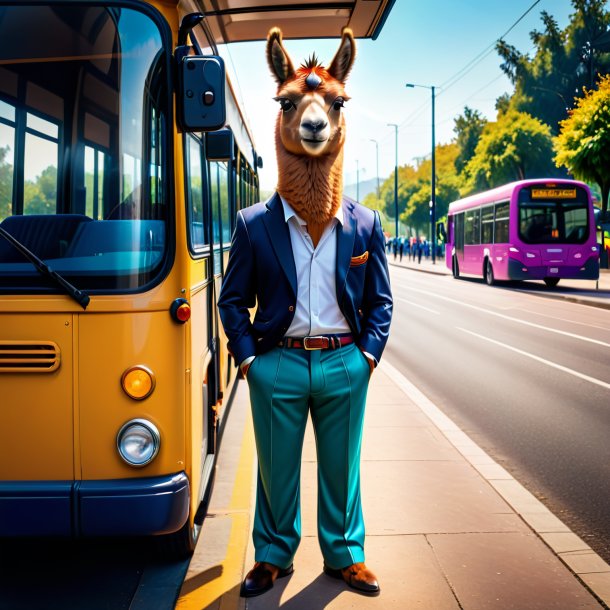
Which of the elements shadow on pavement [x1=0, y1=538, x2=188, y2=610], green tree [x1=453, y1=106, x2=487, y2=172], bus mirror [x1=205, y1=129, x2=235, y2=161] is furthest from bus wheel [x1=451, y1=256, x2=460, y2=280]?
green tree [x1=453, y1=106, x2=487, y2=172]


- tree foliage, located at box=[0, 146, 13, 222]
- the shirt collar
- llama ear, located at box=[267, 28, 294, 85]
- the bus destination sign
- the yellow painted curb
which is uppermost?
the bus destination sign

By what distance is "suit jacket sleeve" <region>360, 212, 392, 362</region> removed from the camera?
11.9 feet

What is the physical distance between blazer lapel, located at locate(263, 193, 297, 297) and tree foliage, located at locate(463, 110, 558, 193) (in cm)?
5722

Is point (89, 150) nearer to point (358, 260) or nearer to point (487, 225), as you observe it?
point (358, 260)

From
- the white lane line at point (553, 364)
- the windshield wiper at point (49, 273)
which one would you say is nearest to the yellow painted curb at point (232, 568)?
the windshield wiper at point (49, 273)

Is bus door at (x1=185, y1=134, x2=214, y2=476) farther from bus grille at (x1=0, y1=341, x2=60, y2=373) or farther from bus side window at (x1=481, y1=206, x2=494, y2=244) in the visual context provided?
bus side window at (x1=481, y1=206, x2=494, y2=244)

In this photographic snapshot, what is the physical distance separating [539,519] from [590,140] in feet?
95.0

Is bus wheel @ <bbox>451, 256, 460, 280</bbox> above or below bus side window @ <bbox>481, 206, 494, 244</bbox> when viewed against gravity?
below

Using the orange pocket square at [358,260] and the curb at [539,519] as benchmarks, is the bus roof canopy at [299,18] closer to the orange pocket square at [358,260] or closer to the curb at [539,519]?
the orange pocket square at [358,260]

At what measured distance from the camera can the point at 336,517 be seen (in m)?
3.65

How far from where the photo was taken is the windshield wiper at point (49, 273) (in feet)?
11.2

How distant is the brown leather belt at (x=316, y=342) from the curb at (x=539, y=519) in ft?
5.46

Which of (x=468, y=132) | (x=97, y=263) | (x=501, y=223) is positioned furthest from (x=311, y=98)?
(x=468, y=132)

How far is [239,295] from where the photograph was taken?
361 cm
